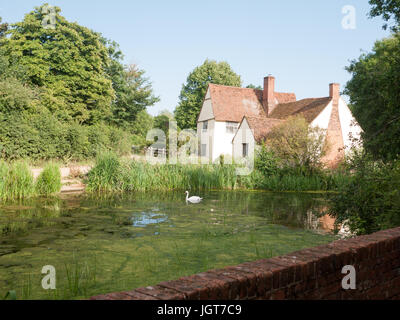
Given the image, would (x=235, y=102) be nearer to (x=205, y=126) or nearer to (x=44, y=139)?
(x=205, y=126)

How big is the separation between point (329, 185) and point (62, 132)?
54.0 ft

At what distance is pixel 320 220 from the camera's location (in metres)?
12.0

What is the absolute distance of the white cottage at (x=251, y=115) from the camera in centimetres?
3144

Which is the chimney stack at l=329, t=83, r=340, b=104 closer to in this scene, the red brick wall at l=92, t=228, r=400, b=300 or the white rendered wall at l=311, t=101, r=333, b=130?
the white rendered wall at l=311, t=101, r=333, b=130

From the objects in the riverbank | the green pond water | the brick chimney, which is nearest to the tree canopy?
the riverbank

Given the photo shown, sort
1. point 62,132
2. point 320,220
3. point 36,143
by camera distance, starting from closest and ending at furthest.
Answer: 1. point 320,220
2. point 36,143
3. point 62,132

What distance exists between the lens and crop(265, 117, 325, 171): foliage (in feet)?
73.5

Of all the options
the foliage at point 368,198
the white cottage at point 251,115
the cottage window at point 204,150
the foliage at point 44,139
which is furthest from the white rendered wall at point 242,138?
the foliage at point 368,198

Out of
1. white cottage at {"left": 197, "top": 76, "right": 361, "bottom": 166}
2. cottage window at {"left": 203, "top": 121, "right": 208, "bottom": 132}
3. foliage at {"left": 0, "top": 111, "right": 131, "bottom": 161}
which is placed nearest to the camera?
foliage at {"left": 0, "top": 111, "right": 131, "bottom": 161}

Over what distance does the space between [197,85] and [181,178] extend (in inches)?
1360

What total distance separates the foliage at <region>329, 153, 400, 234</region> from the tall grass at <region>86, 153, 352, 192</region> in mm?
9791

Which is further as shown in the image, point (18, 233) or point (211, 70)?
point (211, 70)

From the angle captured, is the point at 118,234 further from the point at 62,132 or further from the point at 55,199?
the point at 62,132

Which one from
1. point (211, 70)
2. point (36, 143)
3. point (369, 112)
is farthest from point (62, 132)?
point (211, 70)
